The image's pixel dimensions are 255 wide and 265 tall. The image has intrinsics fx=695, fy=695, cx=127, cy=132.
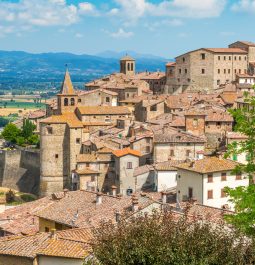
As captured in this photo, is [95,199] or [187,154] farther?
[187,154]

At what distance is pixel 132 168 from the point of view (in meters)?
53.9

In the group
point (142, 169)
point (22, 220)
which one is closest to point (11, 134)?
point (142, 169)

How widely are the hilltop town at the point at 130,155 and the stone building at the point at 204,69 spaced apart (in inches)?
5.1

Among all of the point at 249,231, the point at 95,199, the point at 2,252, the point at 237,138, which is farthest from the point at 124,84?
the point at 249,231

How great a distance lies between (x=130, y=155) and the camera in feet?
177

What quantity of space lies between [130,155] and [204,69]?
38076 millimetres

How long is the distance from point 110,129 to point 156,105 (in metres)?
8.44

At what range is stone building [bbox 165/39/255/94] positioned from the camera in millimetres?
89375

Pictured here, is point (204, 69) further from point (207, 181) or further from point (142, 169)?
point (207, 181)

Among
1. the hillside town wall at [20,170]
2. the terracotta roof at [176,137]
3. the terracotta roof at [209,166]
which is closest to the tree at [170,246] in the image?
the terracotta roof at [209,166]

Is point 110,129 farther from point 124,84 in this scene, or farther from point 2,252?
point 2,252

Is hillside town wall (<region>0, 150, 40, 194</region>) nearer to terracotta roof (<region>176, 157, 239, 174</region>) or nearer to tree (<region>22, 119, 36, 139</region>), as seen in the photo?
tree (<region>22, 119, 36, 139</region>)

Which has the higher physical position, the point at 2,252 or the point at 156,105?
the point at 156,105

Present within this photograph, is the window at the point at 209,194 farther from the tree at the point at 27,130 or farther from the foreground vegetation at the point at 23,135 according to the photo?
the tree at the point at 27,130
